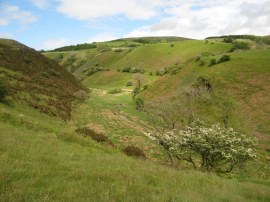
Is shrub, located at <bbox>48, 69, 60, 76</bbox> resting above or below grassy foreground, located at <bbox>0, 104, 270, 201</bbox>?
above

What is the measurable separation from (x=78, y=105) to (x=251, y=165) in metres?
28.4

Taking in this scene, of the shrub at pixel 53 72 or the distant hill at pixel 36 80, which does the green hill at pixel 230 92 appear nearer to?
the distant hill at pixel 36 80

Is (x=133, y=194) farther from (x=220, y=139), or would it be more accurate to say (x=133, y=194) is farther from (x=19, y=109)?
(x=19, y=109)

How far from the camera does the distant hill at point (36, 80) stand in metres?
37.3

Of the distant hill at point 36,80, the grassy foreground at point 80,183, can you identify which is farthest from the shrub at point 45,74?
the grassy foreground at point 80,183

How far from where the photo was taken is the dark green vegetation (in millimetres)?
8500

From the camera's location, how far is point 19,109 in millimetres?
29453

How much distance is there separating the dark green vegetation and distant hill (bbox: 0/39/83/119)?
0.25m

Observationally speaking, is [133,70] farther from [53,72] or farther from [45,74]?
[45,74]

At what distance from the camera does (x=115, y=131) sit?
122 feet

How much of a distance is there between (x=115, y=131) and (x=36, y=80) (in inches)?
779

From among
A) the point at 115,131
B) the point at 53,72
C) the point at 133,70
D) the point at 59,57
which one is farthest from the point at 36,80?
the point at 59,57

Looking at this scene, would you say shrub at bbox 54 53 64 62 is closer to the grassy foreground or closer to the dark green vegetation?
the dark green vegetation

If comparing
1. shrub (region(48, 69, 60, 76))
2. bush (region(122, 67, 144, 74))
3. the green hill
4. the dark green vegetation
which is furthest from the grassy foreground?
bush (region(122, 67, 144, 74))
